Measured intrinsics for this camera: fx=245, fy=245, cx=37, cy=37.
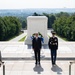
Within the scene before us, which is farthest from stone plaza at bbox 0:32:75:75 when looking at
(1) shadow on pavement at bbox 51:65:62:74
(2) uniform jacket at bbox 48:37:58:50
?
(2) uniform jacket at bbox 48:37:58:50

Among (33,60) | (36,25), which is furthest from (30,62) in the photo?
(36,25)

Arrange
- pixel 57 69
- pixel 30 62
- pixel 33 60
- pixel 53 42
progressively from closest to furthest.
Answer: pixel 57 69 → pixel 53 42 → pixel 30 62 → pixel 33 60

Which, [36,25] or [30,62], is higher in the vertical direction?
[36,25]

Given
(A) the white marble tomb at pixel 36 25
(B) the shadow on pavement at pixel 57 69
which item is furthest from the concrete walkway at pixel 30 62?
(A) the white marble tomb at pixel 36 25

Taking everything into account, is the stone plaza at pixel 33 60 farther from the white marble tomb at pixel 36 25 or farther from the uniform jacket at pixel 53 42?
the uniform jacket at pixel 53 42

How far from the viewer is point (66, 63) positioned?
10219mm

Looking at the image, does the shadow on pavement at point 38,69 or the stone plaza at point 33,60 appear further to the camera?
the shadow on pavement at point 38,69

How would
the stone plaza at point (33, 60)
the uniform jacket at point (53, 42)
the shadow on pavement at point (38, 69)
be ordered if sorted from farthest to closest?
the uniform jacket at point (53, 42) → the shadow on pavement at point (38, 69) → the stone plaza at point (33, 60)

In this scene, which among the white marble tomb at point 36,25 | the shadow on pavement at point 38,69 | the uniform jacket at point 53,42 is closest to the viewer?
the shadow on pavement at point 38,69

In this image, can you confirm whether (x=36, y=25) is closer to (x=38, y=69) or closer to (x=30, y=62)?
(x=30, y=62)

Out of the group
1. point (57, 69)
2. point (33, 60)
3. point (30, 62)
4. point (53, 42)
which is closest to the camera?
point (57, 69)

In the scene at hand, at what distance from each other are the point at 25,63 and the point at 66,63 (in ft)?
5.60

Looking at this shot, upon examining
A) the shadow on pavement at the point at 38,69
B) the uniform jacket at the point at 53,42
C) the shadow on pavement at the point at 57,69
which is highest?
the uniform jacket at the point at 53,42

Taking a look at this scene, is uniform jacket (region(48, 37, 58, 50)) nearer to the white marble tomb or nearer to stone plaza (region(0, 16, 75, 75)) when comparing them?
stone plaza (region(0, 16, 75, 75))
